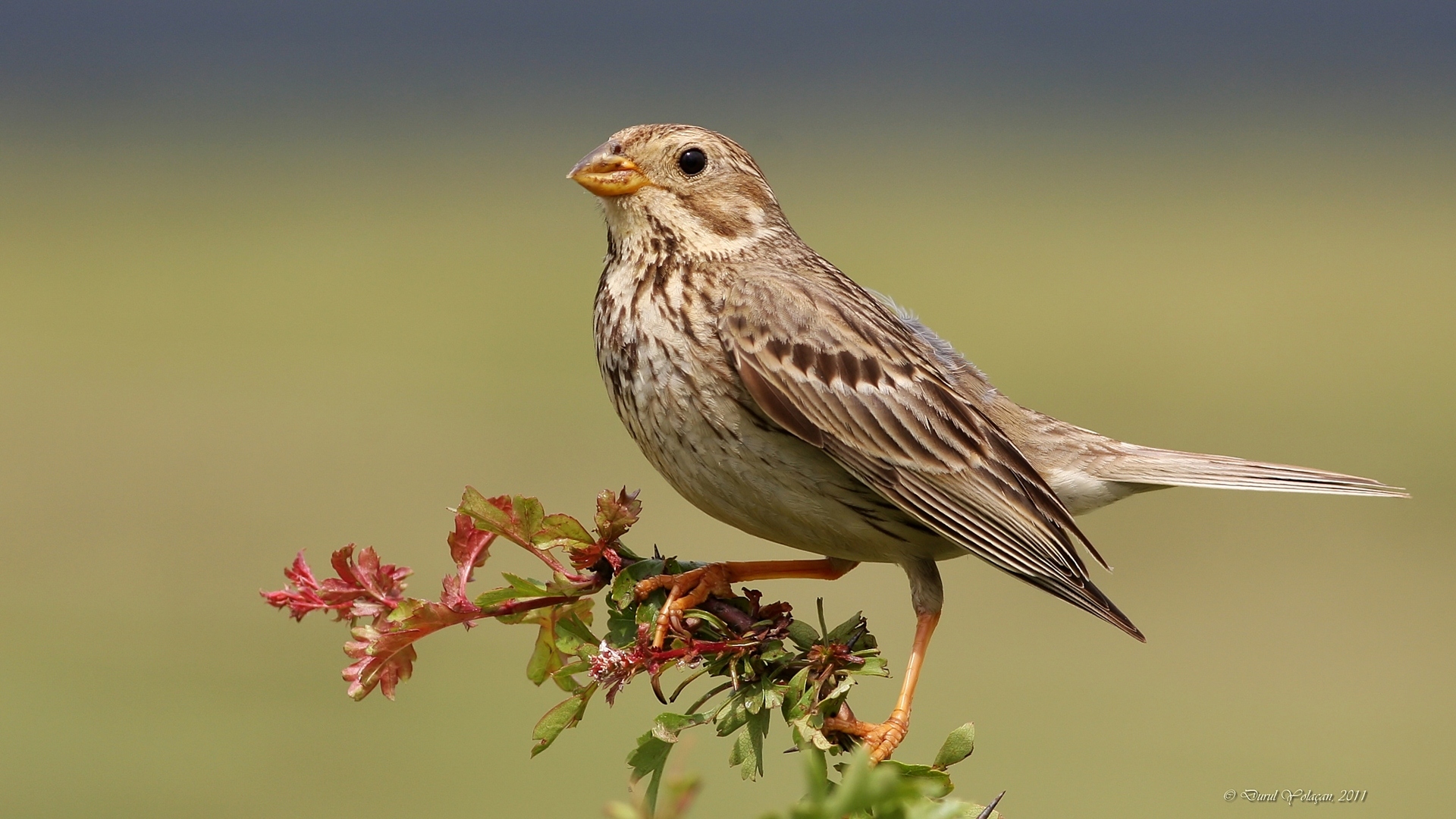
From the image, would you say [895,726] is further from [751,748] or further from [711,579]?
[751,748]

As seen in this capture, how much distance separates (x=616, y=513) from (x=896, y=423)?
5.69ft

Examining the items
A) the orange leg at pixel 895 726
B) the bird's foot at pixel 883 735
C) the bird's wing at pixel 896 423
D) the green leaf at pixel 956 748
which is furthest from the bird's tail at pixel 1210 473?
the green leaf at pixel 956 748

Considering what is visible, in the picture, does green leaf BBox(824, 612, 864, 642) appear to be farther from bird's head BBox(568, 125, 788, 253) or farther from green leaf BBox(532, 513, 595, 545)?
bird's head BBox(568, 125, 788, 253)

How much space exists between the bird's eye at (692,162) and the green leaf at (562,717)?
8.18 feet

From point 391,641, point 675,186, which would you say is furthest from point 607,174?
point 391,641

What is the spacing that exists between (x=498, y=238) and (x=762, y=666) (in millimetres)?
53602

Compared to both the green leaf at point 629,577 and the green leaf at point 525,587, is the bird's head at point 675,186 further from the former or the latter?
the green leaf at point 525,587

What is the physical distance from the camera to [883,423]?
5.25m

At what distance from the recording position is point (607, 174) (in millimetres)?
5383

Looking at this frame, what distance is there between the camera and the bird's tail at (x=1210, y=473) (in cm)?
570

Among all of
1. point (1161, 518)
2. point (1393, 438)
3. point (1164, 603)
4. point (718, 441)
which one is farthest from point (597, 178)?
point (1393, 438)

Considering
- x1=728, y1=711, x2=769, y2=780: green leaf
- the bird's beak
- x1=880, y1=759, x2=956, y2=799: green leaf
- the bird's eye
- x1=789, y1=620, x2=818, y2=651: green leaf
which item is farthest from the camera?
the bird's eye

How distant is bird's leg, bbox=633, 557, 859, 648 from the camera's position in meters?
3.66

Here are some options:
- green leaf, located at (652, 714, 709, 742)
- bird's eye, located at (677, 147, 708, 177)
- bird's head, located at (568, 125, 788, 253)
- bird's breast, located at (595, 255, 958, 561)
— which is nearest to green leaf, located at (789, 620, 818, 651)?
green leaf, located at (652, 714, 709, 742)
